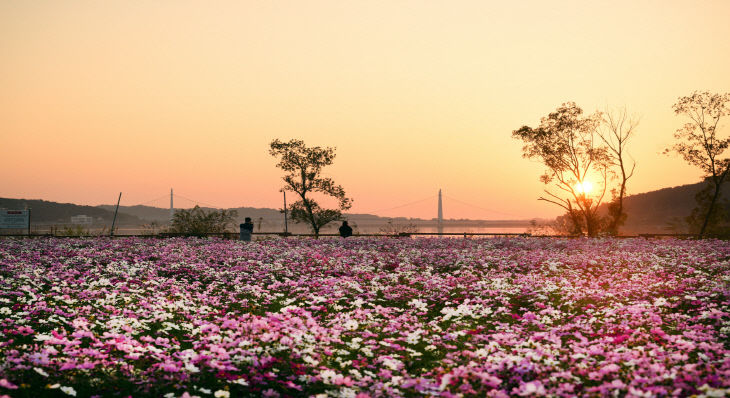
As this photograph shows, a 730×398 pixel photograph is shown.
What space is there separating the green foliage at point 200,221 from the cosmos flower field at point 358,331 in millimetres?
23470

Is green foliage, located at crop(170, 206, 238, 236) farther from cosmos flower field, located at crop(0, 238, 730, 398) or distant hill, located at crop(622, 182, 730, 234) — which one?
distant hill, located at crop(622, 182, 730, 234)

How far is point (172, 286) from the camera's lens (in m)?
13.8

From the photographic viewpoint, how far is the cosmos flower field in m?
6.64

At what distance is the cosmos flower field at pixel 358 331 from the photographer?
664 centimetres

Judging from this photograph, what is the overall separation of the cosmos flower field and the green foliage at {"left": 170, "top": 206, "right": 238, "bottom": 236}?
23.5 m

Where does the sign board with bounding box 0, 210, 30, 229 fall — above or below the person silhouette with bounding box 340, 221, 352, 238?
above

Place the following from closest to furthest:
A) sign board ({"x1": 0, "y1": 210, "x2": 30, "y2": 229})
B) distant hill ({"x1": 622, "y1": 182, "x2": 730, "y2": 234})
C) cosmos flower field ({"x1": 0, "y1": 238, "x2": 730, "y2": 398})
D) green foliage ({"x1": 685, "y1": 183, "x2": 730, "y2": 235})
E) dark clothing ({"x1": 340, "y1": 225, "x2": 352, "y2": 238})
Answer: cosmos flower field ({"x1": 0, "y1": 238, "x2": 730, "y2": 398}) → dark clothing ({"x1": 340, "y1": 225, "x2": 352, "y2": 238}) → sign board ({"x1": 0, "y1": 210, "x2": 30, "y2": 229}) → green foliage ({"x1": 685, "y1": 183, "x2": 730, "y2": 235}) → distant hill ({"x1": 622, "y1": 182, "x2": 730, "y2": 234})

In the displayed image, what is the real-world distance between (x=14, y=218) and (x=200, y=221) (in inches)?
573

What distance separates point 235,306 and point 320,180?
3782cm

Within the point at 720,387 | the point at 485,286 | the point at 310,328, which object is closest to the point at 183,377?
the point at 310,328

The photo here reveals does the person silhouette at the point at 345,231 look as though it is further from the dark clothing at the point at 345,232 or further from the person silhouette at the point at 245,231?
the person silhouette at the point at 245,231

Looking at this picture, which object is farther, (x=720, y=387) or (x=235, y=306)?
(x=235, y=306)

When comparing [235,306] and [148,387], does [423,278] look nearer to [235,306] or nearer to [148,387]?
[235,306]

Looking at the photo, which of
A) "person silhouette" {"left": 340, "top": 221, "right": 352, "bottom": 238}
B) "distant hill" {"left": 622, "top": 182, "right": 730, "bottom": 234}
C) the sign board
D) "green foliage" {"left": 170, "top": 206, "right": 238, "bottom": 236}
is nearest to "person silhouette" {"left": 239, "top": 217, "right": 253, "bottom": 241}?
"person silhouette" {"left": 340, "top": 221, "right": 352, "bottom": 238}
